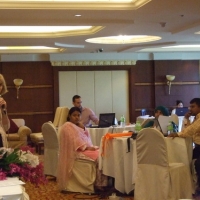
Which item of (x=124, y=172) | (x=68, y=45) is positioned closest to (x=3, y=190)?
(x=124, y=172)

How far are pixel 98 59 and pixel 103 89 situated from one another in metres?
0.92

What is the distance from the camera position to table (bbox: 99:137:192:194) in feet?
18.7

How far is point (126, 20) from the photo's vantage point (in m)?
7.04

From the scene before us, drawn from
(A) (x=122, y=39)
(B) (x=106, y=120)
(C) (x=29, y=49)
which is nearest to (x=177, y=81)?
(A) (x=122, y=39)

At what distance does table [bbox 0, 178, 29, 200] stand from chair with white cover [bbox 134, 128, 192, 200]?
2.75 m

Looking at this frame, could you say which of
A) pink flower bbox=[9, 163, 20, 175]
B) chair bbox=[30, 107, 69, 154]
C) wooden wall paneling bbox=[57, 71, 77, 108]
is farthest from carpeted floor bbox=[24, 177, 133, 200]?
wooden wall paneling bbox=[57, 71, 77, 108]

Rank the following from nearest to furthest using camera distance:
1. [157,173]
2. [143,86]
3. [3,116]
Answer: [3,116] → [157,173] → [143,86]

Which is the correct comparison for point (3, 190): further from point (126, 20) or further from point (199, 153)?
point (126, 20)

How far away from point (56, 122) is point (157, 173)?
17.2 feet

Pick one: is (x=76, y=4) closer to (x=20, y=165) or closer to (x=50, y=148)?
(x=50, y=148)

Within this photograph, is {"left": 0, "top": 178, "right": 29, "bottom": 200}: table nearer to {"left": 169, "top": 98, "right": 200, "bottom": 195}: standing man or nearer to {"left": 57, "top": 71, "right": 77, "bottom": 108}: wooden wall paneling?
{"left": 169, "top": 98, "right": 200, "bottom": 195}: standing man

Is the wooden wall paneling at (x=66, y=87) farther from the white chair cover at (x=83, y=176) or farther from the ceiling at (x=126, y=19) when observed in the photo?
the white chair cover at (x=83, y=176)

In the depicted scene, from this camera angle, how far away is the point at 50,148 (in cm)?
729

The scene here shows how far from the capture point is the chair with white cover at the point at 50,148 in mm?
7073
